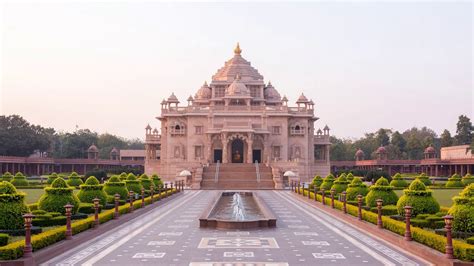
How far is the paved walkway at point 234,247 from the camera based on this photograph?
1405 cm

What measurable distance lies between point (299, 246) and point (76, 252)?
5781 mm

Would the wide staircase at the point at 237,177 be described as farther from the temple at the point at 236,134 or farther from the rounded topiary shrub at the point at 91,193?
the rounded topiary shrub at the point at 91,193

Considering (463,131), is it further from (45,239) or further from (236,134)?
(45,239)

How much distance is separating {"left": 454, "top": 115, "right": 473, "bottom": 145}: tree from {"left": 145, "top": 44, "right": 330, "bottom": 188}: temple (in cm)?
2699

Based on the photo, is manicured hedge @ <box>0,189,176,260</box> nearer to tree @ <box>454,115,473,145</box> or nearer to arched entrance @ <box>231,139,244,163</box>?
arched entrance @ <box>231,139,244,163</box>

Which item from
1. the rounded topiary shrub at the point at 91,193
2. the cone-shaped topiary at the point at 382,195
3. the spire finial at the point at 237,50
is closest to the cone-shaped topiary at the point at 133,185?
the rounded topiary shrub at the point at 91,193

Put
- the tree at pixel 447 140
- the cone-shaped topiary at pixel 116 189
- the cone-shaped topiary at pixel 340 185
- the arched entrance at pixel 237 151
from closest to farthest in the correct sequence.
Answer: the cone-shaped topiary at pixel 116 189
the cone-shaped topiary at pixel 340 185
the arched entrance at pixel 237 151
the tree at pixel 447 140

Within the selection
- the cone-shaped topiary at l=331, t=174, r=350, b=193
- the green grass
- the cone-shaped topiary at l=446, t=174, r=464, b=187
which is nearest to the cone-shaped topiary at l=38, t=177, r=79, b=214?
the green grass

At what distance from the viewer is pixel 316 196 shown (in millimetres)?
34531

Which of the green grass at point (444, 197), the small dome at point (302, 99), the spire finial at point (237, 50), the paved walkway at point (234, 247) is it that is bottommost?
the paved walkway at point (234, 247)

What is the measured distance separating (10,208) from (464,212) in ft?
36.6

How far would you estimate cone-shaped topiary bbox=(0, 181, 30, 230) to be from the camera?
1519 centimetres

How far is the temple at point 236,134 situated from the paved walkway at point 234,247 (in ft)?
135

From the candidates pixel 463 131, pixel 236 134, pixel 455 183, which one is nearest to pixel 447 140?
pixel 463 131
